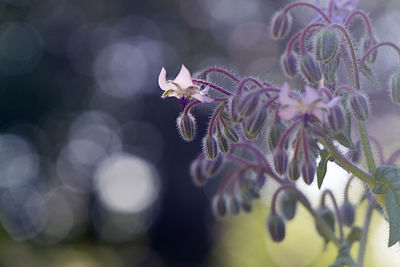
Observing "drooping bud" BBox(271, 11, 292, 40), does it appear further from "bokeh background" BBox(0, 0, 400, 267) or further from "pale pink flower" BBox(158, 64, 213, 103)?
"bokeh background" BBox(0, 0, 400, 267)

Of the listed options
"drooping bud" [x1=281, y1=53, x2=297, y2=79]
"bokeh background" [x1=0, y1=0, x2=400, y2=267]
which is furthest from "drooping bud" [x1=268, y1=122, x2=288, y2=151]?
"bokeh background" [x1=0, y1=0, x2=400, y2=267]

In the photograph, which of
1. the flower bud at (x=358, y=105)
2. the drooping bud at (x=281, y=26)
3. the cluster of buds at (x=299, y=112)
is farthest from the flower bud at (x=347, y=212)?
the drooping bud at (x=281, y=26)

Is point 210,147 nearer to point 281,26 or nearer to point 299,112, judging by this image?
point 299,112

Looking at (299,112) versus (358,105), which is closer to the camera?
(299,112)

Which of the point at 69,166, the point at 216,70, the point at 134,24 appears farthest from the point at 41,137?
the point at 216,70

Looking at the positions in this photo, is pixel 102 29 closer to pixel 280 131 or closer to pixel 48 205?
pixel 48 205

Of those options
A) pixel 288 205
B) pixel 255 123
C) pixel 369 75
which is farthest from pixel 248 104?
pixel 288 205
